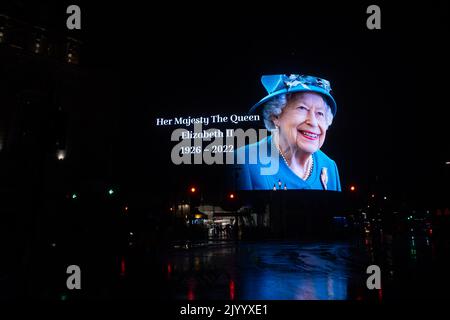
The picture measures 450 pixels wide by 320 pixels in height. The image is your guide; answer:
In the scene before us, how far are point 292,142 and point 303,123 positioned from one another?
2567 millimetres

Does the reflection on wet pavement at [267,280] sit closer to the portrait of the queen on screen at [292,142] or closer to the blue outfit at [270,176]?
the blue outfit at [270,176]

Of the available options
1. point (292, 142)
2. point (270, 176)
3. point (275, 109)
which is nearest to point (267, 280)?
point (270, 176)

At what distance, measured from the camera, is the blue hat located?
47784mm

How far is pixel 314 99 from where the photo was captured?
47781 mm

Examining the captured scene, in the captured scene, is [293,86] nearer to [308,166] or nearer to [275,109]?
[275,109]

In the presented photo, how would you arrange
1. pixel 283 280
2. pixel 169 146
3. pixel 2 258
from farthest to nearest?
1. pixel 169 146
2. pixel 2 258
3. pixel 283 280

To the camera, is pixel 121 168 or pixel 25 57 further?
pixel 121 168

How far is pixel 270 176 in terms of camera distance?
46.9 metres

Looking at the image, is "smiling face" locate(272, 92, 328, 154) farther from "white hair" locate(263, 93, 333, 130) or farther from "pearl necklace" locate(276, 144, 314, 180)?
"pearl necklace" locate(276, 144, 314, 180)

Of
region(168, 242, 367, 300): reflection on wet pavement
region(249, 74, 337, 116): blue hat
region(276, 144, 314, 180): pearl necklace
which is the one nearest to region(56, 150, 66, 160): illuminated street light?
region(249, 74, 337, 116): blue hat
